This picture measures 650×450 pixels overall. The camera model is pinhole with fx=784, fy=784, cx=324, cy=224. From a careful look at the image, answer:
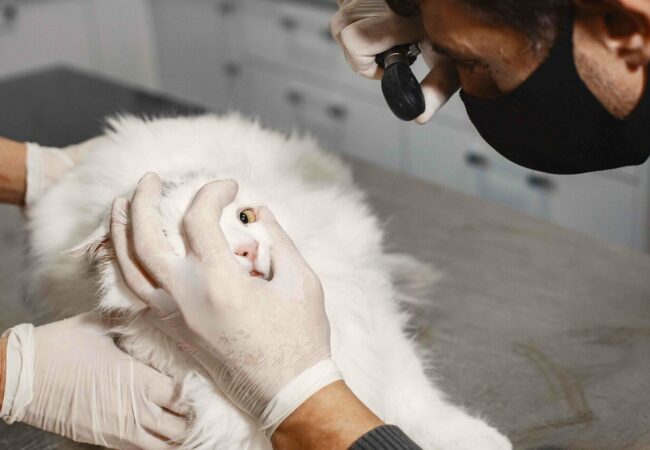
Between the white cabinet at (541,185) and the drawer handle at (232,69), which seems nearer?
the white cabinet at (541,185)

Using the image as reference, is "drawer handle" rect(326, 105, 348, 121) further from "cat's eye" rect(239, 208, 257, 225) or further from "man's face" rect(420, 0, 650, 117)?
"man's face" rect(420, 0, 650, 117)

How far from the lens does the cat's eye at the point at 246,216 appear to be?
1.03 m

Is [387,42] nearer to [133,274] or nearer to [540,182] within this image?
[133,274]

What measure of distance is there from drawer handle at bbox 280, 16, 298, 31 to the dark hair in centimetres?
226

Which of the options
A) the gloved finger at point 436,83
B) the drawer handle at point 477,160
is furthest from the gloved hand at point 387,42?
the drawer handle at point 477,160

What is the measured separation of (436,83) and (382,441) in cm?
43

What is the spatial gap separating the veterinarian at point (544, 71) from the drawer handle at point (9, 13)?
271 centimetres

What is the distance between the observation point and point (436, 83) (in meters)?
0.96

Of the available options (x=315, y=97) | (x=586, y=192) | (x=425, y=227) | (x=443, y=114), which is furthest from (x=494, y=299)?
(x=315, y=97)

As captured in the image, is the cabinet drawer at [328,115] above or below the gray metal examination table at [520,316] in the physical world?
below

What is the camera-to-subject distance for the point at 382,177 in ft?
5.74

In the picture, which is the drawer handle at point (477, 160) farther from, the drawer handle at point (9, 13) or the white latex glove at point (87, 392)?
the drawer handle at point (9, 13)

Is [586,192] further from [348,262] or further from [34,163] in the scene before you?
[34,163]

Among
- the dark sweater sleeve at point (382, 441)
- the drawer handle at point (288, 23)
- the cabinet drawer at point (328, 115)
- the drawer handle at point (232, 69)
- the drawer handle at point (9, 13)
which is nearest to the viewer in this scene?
the dark sweater sleeve at point (382, 441)
